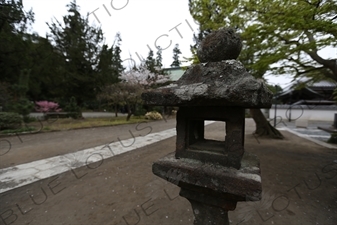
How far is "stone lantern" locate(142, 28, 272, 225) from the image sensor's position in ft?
3.49

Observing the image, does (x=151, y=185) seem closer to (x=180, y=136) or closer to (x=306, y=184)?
(x=180, y=136)

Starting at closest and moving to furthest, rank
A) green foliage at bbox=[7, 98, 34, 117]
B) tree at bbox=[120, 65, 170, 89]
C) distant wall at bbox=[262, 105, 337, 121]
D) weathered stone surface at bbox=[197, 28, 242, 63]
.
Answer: weathered stone surface at bbox=[197, 28, 242, 63]
green foliage at bbox=[7, 98, 34, 117]
tree at bbox=[120, 65, 170, 89]
distant wall at bbox=[262, 105, 337, 121]

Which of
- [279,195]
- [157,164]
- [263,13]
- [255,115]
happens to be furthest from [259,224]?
[255,115]

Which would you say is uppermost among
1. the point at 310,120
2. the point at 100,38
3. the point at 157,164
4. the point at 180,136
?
the point at 100,38

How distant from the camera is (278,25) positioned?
3.22 m

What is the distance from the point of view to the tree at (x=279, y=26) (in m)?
2.82

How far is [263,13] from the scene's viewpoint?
3.54 metres

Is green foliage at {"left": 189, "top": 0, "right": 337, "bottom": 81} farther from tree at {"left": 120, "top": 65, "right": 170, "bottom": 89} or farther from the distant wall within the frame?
the distant wall

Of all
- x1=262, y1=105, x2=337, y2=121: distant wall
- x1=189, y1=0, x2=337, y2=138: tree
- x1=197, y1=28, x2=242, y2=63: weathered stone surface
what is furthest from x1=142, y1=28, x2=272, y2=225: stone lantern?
x1=262, y1=105, x2=337, y2=121: distant wall

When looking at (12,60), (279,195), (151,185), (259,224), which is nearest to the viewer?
(259,224)

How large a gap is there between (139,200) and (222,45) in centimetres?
250

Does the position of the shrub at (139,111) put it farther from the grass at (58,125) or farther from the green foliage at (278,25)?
the green foliage at (278,25)

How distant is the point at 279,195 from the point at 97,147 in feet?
17.0

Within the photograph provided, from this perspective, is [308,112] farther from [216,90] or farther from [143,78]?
[216,90]
